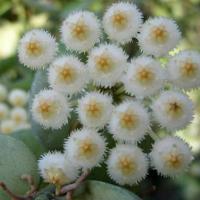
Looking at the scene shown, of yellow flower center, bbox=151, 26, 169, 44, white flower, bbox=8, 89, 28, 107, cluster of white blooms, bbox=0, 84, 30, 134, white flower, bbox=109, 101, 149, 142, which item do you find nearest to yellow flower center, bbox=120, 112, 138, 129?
white flower, bbox=109, 101, 149, 142

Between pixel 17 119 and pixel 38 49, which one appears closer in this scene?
pixel 38 49

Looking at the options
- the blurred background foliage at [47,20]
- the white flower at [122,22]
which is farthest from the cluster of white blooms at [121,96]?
the blurred background foliage at [47,20]

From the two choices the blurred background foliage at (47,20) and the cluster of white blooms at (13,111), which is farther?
the blurred background foliage at (47,20)

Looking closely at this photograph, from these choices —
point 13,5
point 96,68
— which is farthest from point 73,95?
point 13,5

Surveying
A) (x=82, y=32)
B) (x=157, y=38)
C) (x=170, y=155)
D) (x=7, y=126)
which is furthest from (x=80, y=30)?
(x=7, y=126)

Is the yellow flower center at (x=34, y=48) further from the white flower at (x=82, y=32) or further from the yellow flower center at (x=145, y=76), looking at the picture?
the yellow flower center at (x=145, y=76)

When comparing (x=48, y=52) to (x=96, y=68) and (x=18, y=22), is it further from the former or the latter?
(x=18, y=22)

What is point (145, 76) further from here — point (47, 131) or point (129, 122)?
point (47, 131)
